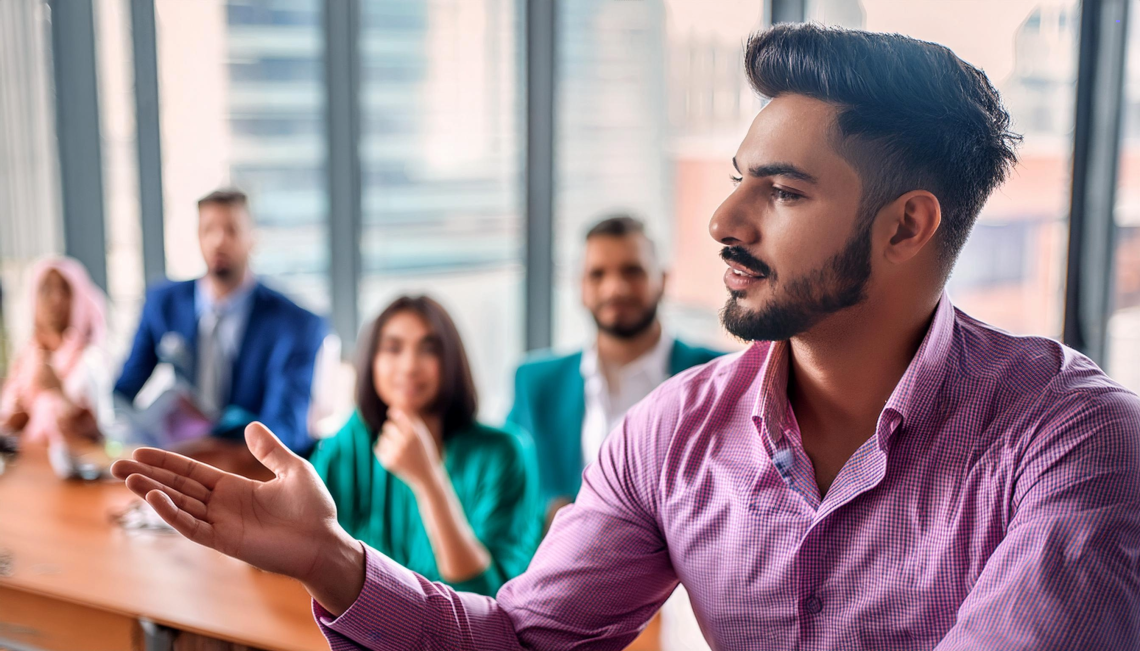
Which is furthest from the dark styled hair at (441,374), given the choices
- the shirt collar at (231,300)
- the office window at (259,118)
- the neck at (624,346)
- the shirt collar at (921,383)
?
the office window at (259,118)

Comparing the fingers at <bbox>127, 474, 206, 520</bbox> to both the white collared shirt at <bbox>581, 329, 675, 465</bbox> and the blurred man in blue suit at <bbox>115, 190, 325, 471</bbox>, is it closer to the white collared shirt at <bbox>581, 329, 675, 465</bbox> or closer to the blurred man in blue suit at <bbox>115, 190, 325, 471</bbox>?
the white collared shirt at <bbox>581, 329, 675, 465</bbox>

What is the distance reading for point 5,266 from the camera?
17.0ft

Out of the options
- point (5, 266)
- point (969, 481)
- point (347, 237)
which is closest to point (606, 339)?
point (969, 481)

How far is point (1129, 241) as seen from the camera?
2.83 meters

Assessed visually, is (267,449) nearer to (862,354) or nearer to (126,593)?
(862,354)

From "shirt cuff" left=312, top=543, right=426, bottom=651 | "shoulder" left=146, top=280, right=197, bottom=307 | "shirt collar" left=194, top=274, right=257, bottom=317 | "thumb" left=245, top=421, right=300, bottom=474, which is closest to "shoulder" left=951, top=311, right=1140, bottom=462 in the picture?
"shirt cuff" left=312, top=543, right=426, bottom=651

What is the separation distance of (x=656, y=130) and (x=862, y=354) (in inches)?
112

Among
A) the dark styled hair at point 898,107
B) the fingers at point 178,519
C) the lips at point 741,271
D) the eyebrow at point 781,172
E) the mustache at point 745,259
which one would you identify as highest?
the dark styled hair at point 898,107

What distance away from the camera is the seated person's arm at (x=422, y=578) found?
4.03 feet

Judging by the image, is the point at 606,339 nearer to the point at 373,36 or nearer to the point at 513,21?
the point at 513,21

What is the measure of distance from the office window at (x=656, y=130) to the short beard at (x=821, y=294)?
2425 millimetres

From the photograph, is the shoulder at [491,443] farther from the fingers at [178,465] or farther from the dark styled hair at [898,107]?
the dark styled hair at [898,107]

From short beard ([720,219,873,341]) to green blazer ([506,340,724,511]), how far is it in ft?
5.22

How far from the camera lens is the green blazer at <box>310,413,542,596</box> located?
2396mm
